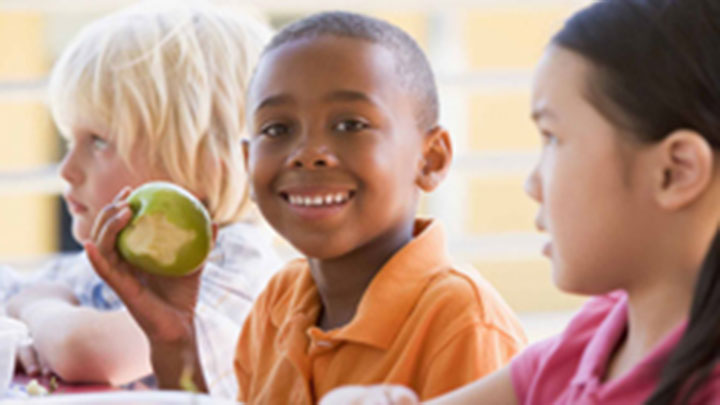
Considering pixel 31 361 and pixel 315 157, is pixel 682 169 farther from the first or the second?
pixel 31 361

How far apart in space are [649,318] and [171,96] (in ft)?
3.82

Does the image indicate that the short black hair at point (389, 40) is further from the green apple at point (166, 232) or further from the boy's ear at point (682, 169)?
the boy's ear at point (682, 169)


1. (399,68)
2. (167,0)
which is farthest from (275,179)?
(167,0)

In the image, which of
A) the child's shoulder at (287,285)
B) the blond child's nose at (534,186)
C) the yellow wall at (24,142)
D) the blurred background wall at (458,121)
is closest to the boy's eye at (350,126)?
the child's shoulder at (287,285)

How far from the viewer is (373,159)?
1.18m

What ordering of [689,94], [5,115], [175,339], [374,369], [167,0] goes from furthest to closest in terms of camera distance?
[5,115]
[167,0]
[175,339]
[374,369]
[689,94]

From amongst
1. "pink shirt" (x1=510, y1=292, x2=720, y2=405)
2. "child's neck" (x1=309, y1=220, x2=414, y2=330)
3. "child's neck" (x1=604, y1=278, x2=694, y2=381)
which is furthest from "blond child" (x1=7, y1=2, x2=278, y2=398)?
"child's neck" (x1=604, y1=278, x2=694, y2=381)

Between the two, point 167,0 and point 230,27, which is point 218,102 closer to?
point 230,27

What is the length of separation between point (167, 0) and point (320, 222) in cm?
94

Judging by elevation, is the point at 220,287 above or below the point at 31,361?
above

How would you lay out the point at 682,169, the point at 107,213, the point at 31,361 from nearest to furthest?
the point at 682,169 < the point at 107,213 < the point at 31,361

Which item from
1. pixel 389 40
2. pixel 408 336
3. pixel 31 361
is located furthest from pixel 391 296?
pixel 31 361

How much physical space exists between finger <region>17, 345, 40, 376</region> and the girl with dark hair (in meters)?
0.94

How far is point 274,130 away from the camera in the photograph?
1202 mm
